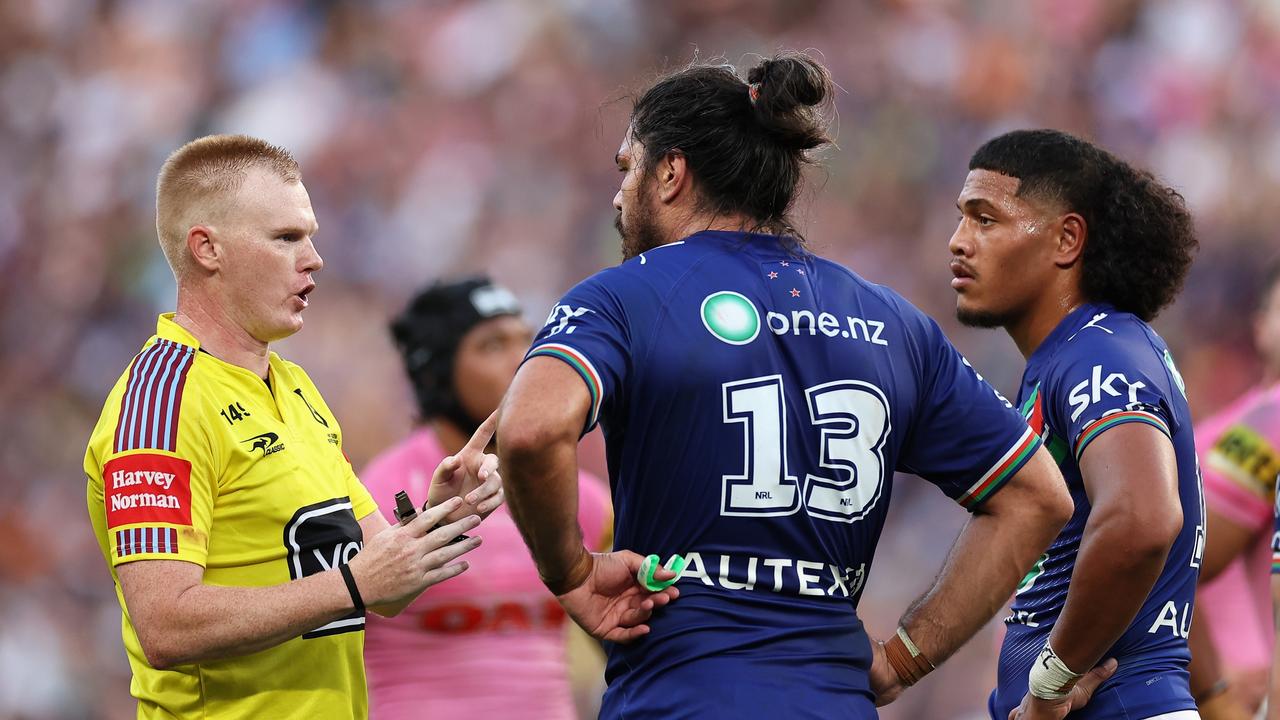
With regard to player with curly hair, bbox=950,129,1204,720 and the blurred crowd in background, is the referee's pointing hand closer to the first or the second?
player with curly hair, bbox=950,129,1204,720

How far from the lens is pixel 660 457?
9.85 feet

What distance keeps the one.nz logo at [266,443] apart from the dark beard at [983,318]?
2010mm

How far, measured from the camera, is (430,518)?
3.24 meters

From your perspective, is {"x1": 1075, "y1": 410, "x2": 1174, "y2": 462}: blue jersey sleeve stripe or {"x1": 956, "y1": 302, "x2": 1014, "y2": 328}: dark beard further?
{"x1": 956, "y1": 302, "x2": 1014, "y2": 328}: dark beard

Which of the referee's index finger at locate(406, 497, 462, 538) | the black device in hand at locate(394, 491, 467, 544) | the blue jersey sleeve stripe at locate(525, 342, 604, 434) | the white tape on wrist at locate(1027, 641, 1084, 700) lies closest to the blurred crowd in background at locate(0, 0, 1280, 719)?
the white tape on wrist at locate(1027, 641, 1084, 700)

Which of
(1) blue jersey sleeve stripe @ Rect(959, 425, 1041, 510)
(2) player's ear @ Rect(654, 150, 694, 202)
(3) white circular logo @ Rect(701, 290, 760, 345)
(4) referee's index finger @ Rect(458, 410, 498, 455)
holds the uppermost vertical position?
(2) player's ear @ Rect(654, 150, 694, 202)

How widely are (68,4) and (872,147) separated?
726cm

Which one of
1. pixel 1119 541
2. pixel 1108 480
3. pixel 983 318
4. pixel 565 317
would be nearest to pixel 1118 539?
pixel 1119 541

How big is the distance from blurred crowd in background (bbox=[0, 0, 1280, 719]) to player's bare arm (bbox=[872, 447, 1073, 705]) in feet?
23.0

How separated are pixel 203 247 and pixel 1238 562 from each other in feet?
12.6

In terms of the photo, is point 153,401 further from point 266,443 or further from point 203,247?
point 203,247

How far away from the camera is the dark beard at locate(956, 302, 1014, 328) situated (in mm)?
4133

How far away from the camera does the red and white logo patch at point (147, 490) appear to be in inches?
121

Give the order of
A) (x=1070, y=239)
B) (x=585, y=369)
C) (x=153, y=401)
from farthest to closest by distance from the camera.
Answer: (x=1070, y=239)
(x=153, y=401)
(x=585, y=369)
